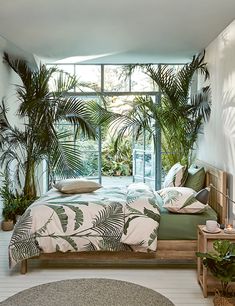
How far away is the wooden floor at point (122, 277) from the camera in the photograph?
11.1ft

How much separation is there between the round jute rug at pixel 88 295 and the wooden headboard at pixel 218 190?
50.9 inches

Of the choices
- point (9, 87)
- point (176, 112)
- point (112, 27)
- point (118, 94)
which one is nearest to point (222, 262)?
point (112, 27)

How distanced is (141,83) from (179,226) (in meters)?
4.06

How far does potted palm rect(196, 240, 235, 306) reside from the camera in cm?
295

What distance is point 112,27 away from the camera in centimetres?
465

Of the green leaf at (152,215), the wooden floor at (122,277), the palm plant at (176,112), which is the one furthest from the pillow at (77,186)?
the palm plant at (176,112)

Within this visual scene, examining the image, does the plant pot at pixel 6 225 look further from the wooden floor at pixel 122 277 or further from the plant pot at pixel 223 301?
the plant pot at pixel 223 301

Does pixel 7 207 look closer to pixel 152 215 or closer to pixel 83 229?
pixel 83 229

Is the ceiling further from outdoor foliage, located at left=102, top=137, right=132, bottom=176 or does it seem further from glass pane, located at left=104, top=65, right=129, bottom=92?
outdoor foliage, located at left=102, top=137, right=132, bottom=176

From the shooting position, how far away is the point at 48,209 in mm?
3914

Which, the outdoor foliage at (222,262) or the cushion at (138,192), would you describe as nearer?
the outdoor foliage at (222,262)

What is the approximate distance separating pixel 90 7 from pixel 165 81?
2.34m

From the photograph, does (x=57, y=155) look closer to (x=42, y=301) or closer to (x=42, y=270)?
(x=42, y=270)

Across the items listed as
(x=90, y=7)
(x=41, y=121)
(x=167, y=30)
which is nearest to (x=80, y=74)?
(x=41, y=121)
